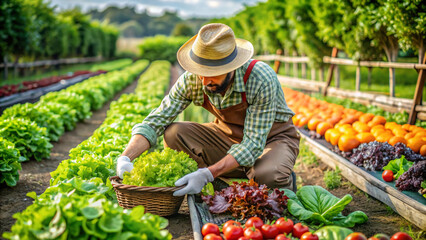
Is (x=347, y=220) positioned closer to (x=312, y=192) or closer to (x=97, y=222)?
(x=312, y=192)

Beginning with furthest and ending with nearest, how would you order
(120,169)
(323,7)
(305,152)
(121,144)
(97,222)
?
1. (323,7)
2. (305,152)
3. (121,144)
4. (120,169)
5. (97,222)

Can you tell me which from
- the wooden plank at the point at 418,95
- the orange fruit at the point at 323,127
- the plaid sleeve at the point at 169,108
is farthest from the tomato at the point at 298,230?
the wooden plank at the point at 418,95

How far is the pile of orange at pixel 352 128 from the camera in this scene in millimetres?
4963

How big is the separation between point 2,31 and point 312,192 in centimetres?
1363

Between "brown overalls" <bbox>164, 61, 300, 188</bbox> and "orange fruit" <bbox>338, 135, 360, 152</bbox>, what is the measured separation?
3.89ft

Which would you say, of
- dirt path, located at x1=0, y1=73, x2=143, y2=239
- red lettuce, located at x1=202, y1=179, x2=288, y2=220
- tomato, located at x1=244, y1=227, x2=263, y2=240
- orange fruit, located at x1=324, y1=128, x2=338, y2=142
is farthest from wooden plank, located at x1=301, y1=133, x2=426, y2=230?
dirt path, located at x1=0, y1=73, x2=143, y2=239

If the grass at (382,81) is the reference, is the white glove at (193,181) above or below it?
above

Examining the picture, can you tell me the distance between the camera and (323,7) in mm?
9914

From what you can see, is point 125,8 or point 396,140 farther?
point 125,8

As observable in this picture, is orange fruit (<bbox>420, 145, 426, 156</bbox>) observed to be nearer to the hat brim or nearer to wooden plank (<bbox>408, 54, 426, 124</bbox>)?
wooden plank (<bbox>408, 54, 426, 124</bbox>)

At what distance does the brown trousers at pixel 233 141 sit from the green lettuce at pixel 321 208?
13.3 inches

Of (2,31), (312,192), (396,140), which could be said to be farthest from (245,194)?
(2,31)

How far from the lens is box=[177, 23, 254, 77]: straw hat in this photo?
3363 mm

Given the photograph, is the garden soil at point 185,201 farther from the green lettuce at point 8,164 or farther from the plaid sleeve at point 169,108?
the plaid sleeve at point 169,108
